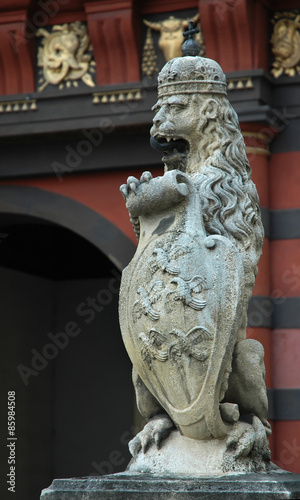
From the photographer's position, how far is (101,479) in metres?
4.05

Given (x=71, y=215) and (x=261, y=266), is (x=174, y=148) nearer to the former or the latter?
(x=261, y=266)

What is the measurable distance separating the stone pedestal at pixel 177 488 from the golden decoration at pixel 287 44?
357 cm

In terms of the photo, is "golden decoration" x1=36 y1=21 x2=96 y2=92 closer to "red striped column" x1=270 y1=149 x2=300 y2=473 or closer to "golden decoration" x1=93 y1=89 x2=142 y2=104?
"golden decoration" x1=93 y1=89 x2=142 y2=104

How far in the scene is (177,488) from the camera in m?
3.88

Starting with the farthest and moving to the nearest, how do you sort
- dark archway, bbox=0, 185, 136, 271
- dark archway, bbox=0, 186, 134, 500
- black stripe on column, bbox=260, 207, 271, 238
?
dark archway, bbox=0, 186, 134, 500 → dark archway, bbox=0, 185, 136, 271 → black stripe on column, bbox=260, 207, 271, 238

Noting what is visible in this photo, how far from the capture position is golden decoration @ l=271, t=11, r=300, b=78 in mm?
7062

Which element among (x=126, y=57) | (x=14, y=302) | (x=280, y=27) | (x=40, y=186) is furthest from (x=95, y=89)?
(x=14, y=302)

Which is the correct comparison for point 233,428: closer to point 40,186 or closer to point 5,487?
point 40,186

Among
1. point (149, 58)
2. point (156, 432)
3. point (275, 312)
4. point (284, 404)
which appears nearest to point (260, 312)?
point (275, 312)

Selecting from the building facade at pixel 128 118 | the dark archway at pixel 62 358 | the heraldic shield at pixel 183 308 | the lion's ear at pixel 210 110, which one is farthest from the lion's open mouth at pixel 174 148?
the dark archway at pixel 62 358

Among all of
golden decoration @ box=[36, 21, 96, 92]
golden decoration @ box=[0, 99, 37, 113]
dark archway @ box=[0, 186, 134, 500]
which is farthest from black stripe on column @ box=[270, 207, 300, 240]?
dark archway @ box=[0, 186, 134, 500]

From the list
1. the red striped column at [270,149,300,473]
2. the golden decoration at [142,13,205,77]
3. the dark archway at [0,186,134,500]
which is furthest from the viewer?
the dark archway at [0,186,134,500]

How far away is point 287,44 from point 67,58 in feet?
4.83

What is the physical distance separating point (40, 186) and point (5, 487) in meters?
2.93
